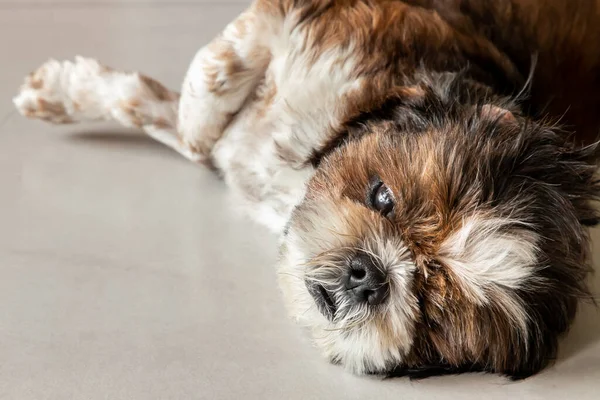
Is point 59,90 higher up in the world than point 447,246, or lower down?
lower down

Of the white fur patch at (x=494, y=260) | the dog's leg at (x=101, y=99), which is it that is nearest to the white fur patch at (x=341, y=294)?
the white fur patch at (x=494, y=260)

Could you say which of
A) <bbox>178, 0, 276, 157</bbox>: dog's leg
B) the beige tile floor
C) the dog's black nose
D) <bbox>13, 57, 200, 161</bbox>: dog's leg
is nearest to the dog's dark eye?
the dog's black nose

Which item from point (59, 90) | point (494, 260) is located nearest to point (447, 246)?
point (494, 260)

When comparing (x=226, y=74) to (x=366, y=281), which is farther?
(x=226, y=74)

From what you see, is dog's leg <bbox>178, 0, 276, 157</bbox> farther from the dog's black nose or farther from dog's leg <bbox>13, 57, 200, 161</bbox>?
the dog's black nose

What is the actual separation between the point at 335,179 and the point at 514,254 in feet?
1.34

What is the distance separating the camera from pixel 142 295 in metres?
1.65

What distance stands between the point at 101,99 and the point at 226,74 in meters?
0.46

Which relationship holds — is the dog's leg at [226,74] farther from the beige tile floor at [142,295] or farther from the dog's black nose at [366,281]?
the dog's black nose at [366,281]

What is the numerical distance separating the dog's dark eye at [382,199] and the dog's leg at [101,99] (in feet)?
2.43

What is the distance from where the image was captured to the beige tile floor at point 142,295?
→ 4.76 feet

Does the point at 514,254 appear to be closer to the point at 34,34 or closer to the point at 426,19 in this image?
the point at 426,19

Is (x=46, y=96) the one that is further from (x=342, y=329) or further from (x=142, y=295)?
(x=342, y=329)

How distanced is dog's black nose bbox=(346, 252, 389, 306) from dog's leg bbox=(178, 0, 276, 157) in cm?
71
